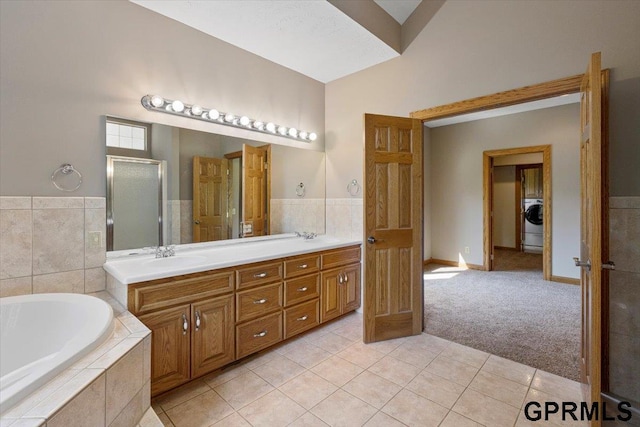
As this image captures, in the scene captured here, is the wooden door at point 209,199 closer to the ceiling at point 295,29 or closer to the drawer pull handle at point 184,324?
the drawer pull handle at point 184,324

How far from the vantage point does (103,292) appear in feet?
6.33

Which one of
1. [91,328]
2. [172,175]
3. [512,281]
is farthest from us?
[512,281]

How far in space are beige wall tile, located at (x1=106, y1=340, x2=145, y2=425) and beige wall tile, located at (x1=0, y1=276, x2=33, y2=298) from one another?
37.4 inches

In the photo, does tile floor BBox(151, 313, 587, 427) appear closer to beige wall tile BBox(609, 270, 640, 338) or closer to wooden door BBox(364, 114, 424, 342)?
wooden door BBox(364, 114, 424, 342)

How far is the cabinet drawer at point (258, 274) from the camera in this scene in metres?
2.12

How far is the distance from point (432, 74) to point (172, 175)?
7.96ft

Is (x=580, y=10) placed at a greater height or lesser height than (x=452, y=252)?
greater

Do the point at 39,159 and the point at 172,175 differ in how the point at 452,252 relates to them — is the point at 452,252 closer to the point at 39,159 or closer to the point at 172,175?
the point at 172,175

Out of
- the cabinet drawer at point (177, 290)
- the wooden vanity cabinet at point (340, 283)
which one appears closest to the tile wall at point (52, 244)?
the cabinet drawer at point (177, 290)

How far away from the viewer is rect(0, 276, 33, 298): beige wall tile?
164 cm

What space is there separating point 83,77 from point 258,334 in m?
2.12

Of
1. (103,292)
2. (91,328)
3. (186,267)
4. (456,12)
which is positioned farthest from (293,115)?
(91,328)

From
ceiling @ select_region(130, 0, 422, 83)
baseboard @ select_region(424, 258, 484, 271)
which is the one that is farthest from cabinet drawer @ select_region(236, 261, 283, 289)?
baseboard @ select_region(424, 258, 484, 271)

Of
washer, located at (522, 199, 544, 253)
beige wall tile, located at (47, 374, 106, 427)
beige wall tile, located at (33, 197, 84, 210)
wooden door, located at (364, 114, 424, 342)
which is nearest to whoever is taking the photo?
beige wall tile, located at (47, 374, 106, 427)
